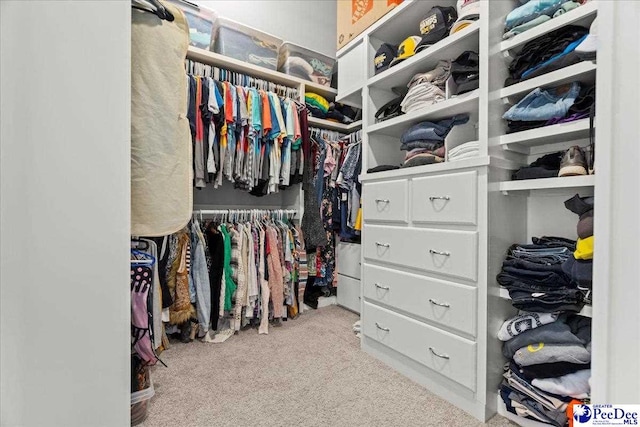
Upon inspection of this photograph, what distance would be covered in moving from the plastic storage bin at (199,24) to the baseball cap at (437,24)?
148 cm

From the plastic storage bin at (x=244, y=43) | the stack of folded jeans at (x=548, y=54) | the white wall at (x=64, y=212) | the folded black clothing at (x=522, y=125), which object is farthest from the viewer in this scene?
the plastic storage bin at (x=244, y=43)

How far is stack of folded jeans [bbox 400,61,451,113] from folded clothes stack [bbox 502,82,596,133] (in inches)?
15.9

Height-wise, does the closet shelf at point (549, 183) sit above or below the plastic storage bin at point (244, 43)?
below

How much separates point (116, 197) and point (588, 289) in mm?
1494

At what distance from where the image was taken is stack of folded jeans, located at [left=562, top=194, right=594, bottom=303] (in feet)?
3.56

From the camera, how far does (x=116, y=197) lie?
0.71 metres

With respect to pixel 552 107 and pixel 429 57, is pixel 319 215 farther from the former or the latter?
pixel 552 107

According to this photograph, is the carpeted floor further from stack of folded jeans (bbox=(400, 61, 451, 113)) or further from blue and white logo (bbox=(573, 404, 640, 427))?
stack of folded jeans (bbox=(400, 61, 451, 113))

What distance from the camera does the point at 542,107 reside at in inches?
A: 50.1

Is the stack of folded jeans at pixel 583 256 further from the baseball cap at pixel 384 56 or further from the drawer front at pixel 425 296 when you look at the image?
the baseball cap at pixel 384 56

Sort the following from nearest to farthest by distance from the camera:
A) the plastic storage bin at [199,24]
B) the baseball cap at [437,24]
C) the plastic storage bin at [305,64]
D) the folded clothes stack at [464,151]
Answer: the folded clothes stack at [464,151], the baseball cap at [437,24], the plastic storage bin at [199,24], the plastic storage bin at [305,64]

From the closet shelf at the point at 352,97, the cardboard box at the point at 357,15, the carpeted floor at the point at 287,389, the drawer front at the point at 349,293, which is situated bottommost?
the carpeted floor at the point at 287,389

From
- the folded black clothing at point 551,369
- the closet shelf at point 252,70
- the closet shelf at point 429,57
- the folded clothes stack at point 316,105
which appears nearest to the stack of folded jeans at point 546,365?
the folded black clothing at point 551,369

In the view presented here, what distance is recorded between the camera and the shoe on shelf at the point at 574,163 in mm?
1176
